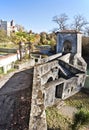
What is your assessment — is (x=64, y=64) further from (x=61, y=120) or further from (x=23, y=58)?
(x=61, y=120)

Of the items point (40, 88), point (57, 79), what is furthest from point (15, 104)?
point (57, 79)

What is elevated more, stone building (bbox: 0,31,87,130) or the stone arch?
the stone arch

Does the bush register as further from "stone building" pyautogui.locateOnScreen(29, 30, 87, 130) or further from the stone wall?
the stone wall

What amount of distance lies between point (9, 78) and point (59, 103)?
4870mm

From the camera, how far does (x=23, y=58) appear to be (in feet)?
86.4

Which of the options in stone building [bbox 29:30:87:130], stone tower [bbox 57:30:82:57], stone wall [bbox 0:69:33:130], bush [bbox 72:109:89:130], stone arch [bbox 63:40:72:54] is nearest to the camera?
stone wall [bbox 0:69:33:130]

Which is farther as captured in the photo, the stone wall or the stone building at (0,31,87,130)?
the stone building at (0,31,87,130)

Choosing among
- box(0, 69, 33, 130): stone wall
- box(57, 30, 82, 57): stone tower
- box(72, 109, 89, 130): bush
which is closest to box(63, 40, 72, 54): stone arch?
box(57, 30, 82, 57): stone tower

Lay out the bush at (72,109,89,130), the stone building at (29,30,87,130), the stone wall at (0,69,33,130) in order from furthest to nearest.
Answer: the bush at (72,109,89,130) < the stone building at (29,30,87,130) < the stone wall at (0,69,33,130)

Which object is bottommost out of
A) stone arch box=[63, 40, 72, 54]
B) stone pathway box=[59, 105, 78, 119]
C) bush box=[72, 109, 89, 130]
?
stone pathway box=[59, 105, 78, 119]

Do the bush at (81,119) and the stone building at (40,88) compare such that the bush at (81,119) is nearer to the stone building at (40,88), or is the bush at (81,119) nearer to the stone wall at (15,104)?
the stone building at (40,88)

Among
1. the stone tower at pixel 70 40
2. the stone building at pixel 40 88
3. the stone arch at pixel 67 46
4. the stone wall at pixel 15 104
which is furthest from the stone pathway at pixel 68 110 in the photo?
the stone arch at pixel 67 46

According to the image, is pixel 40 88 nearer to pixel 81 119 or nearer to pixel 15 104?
pixel 15 104

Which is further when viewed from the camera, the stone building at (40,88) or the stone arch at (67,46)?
the stone arch at (67,46)
